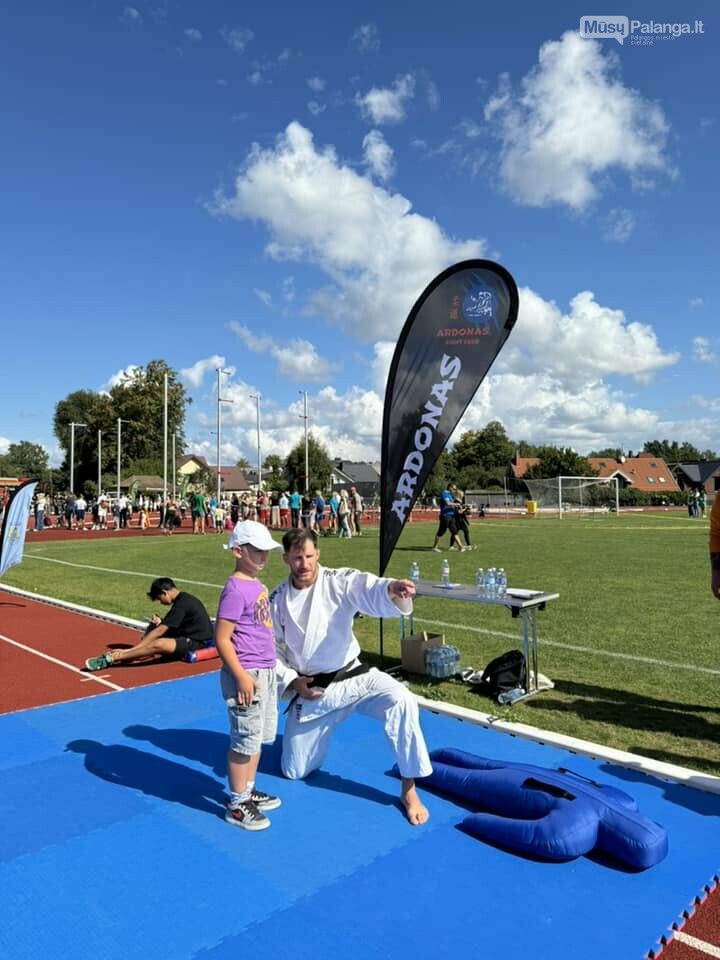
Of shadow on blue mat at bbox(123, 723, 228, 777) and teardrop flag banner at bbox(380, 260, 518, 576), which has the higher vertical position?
teardrop flag banner at bbox(380, 260, 518, 576)

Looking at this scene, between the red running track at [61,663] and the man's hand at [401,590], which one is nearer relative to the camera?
the man's hand at [401,590]

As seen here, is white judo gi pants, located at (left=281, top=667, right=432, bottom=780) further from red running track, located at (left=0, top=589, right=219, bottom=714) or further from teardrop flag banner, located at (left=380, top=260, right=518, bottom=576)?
red running track, located at (left=0, top=589, right=219, bottom=714)

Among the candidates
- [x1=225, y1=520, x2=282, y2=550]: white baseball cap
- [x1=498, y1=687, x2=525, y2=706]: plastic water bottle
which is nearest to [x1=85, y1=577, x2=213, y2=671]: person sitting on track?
[x1=498, y1=687, x2=525, y2=706]: plastic water bottle

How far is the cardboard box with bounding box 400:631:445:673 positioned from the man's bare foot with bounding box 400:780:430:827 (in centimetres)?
289

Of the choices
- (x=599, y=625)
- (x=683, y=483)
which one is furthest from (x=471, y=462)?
(x=599, y=625)

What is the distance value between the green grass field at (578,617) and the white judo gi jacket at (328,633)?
6.67 feet

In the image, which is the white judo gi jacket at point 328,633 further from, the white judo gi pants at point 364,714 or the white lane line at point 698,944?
the white lane line at point 698,944

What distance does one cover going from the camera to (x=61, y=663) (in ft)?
24.6

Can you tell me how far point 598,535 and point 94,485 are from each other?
5996 cm

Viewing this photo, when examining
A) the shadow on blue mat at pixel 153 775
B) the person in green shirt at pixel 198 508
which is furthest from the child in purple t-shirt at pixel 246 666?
the person in green shirt at pixel 198 508

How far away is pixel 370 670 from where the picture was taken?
420 centimetres

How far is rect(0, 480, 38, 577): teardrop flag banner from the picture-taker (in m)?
9.95

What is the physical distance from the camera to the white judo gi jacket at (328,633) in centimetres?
408

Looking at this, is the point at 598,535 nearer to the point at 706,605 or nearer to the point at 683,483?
the point at 706,605
